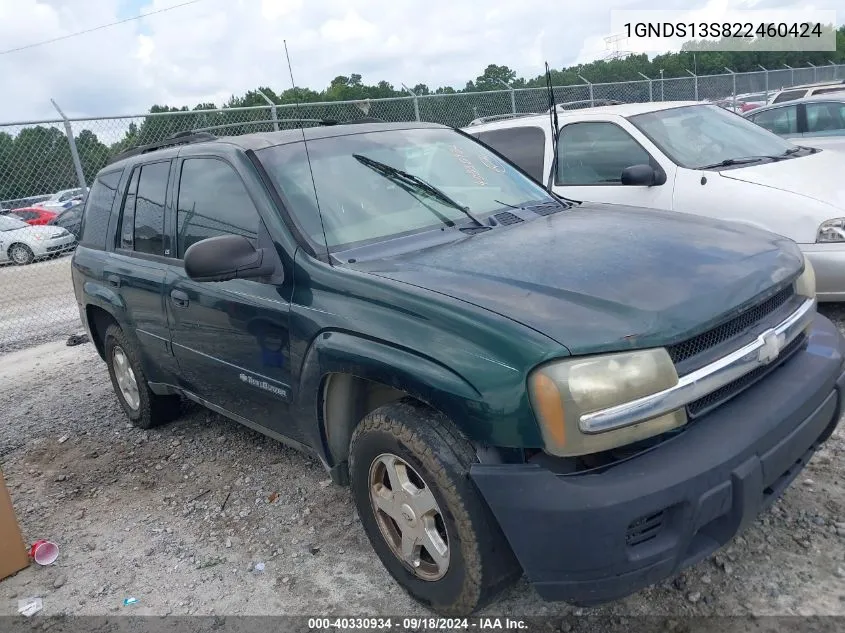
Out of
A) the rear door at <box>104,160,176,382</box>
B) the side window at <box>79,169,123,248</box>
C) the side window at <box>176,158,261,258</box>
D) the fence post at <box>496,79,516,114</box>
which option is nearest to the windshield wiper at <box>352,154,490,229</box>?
the side window at <box>176,158,261,258</box>

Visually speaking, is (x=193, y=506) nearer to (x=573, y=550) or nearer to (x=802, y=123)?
(x=573, y=550)

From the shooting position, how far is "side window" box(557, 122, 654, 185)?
18.8 ft

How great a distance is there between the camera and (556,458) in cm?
216

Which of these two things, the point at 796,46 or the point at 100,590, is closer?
the point at 100,590

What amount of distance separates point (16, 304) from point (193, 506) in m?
7.98

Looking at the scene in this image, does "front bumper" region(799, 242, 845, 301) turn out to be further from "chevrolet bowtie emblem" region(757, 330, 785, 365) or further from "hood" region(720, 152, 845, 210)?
"chevrolet bowtie emblem" region(757, 330, 785, 365)

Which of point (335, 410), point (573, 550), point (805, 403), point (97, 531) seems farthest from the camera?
point (97, 531)

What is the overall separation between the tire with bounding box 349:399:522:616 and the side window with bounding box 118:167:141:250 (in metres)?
2.35

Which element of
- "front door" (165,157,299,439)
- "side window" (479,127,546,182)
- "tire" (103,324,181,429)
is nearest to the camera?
"front door" (165,157,299,439)

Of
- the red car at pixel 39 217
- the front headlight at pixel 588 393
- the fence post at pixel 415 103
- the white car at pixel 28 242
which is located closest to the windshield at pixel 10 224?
the white car at pixel 28 242

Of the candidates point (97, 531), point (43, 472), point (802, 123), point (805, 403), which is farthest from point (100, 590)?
point (802, 123)

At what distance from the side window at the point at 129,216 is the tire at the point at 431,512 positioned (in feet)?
7.71

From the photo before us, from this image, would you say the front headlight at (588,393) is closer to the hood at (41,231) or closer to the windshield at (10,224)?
the windshield at (10,224)

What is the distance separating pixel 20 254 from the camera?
13250 mm
